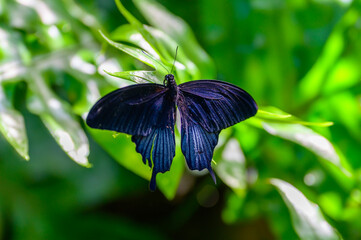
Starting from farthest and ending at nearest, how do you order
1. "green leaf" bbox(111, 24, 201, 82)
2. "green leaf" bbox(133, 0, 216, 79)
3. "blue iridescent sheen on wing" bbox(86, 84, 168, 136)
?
"green leaf" bbox(133, 0, 216, 79) < "green leaf" bbox(111, 24, 201, 82) < "blue iridescent sheen on wing" bbox(86, 84, 168, 136)

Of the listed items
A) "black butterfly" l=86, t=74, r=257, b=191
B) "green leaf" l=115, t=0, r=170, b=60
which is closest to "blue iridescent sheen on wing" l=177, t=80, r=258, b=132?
"black butterfly" l=86, t=74, r=257, b=191

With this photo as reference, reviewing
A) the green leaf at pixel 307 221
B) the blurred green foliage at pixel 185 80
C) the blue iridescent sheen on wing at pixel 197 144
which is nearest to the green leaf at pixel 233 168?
the blurred green foliage at pixel 185 80

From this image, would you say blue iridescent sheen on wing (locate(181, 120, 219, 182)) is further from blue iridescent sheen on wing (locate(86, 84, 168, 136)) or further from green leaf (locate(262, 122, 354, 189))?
green leaf (locate(262, 122, 354, 189))

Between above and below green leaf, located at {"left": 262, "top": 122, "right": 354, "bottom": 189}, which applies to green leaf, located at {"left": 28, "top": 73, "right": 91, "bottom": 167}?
below

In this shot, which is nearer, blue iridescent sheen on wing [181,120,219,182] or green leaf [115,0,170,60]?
blue iridescent sheen on wing [181,120,219,182]

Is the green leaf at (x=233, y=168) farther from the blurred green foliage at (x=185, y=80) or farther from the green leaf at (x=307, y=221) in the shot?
the green leaf at (x=307, y=221)

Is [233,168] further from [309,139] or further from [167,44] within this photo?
[167,44]

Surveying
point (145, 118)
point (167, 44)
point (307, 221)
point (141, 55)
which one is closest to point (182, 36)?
point (167, 44)
